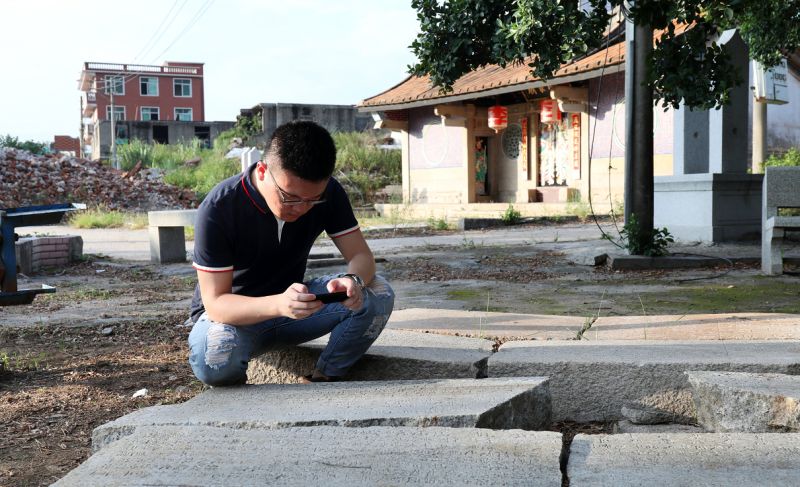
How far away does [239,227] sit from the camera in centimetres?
272

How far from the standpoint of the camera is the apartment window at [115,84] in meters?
48.2

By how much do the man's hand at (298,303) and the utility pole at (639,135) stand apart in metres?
5.17

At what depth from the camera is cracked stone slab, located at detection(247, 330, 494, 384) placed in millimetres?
2969

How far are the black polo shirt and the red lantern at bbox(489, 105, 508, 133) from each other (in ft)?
44.6

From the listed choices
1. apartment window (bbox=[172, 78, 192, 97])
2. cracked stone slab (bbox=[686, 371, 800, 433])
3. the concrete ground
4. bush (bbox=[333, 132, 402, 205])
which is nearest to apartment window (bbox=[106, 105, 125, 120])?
apartment window (bbox=[172, 78, 192, 97])

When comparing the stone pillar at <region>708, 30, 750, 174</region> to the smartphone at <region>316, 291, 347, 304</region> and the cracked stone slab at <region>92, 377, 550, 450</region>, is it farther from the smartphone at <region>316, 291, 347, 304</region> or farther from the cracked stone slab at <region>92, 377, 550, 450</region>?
the smartphone at <region>316, 291, 347, 304</region>

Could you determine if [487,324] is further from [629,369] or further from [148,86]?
[148,86]

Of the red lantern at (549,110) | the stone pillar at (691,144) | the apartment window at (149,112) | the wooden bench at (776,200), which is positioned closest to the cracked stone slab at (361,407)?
the wooden bench at (776,200)

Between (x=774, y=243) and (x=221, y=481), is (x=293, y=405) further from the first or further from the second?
(x=774, y=243)

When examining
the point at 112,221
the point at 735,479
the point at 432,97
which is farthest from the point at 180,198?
the point at 735,479

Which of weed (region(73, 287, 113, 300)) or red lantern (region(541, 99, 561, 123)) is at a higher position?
red lantern (region(541, 99, 561, 123))

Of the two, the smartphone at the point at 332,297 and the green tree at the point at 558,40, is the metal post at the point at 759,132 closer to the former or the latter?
the green tree at the point at 558,40

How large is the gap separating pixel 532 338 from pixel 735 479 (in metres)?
1.91

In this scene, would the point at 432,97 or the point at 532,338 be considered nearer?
the point at 532,338
